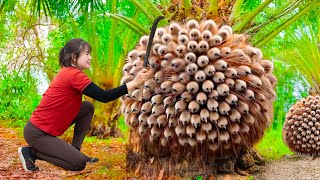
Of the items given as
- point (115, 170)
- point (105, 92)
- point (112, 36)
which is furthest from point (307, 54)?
point (112, 36)

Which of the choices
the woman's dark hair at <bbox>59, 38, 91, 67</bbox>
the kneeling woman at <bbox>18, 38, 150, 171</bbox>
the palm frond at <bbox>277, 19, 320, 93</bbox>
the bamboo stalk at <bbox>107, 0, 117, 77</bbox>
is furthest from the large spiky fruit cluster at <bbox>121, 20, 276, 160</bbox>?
the bamboo stalk at <bbox>107, 0, 117, 77</bbox>

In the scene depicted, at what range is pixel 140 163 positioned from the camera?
13.1 feet

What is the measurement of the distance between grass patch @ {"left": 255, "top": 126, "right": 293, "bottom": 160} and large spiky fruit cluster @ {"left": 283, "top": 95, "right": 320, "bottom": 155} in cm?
25

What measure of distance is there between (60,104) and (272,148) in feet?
10.9

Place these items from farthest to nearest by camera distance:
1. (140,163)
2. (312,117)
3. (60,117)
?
(312,117) < (140,163) < (60,117)

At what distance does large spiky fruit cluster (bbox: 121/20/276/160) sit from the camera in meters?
3.48

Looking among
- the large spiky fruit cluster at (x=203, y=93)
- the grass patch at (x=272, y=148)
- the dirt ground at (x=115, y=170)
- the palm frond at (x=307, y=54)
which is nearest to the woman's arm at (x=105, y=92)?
the large spiky fruit cluster at (x=203, y=93)

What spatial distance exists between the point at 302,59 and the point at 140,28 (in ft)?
6.25

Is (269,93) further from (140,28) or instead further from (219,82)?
(140,28)

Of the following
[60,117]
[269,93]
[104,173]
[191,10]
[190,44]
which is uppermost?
[191,10]

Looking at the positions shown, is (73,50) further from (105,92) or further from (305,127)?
(305,127)

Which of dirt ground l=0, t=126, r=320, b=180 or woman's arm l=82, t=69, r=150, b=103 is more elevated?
woman's arm l=82, t=69, r=150, b=103

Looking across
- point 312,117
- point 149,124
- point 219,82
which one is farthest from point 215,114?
point 312,117

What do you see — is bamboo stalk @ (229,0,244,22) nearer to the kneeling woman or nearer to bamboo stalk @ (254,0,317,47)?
bamboo stalk @ (254,0,317,47)
